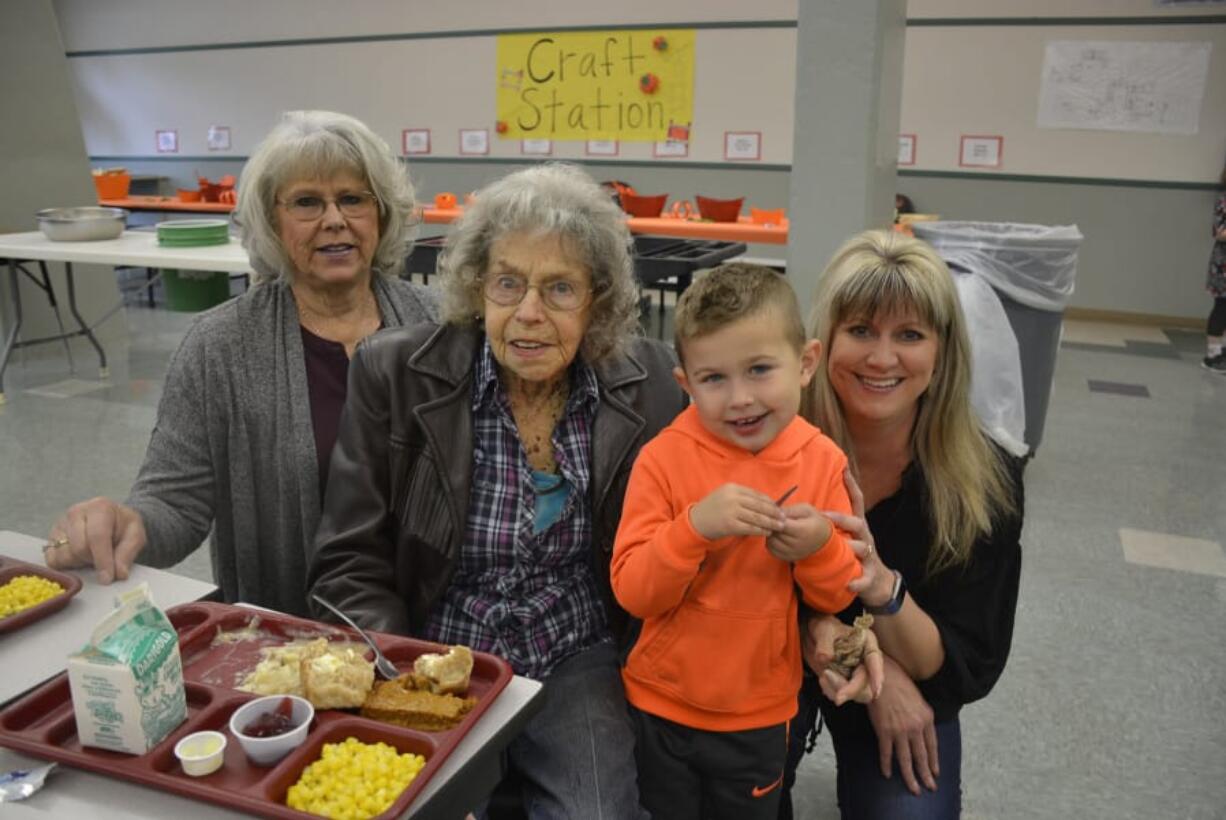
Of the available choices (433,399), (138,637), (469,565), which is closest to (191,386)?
(433,399)

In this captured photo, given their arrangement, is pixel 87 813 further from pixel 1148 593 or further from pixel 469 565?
pixel 1148 593

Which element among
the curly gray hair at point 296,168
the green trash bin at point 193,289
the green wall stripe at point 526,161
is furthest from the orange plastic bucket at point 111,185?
the curly gray hair at point 296,168

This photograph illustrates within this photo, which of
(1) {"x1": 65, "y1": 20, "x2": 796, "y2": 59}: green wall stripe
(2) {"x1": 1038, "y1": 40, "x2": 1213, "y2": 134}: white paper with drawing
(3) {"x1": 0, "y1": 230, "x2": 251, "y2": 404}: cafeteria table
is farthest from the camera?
(1) {"x1": 65, "y1": 20, "x2": 796, "y2": 59}: green wall stripe

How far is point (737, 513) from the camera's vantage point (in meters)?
1.15

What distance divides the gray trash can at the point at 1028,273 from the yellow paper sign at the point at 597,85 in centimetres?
461

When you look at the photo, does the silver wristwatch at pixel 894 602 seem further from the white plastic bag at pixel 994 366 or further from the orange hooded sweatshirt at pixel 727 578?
the white plastic bag at pixel 994 366

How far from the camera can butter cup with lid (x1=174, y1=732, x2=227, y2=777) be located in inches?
37.1

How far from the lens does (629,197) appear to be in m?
6.13

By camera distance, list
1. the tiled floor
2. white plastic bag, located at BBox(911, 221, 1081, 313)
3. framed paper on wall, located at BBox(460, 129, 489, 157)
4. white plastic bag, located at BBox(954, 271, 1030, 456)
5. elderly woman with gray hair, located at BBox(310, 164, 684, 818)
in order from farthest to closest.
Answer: framed paper on wall, located at BBox(460, 129, 489, 157) → white plastic bag, located at BBox(911, 221, 1081, 313) → white plastic bag, located at BBox(954, 271, 1030, 456) → the tiled floor → elderly woman with gray hair, located at BBox(310, 164, 684, 818)

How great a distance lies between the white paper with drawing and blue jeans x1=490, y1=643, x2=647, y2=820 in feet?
23.1

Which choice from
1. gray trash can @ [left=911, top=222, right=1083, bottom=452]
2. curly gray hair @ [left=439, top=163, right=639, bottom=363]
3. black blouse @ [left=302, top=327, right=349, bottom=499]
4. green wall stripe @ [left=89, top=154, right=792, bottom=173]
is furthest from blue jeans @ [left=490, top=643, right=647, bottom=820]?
green wall stripe @ [left=89, top=154, right=792, bottom=173]

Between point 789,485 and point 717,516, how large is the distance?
19cm

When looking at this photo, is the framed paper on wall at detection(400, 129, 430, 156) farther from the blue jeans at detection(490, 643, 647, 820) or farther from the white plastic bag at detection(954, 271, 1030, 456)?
the blue jeans at detection(490, 643, 647, 820)

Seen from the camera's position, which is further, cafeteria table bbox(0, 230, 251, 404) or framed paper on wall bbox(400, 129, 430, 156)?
framed paper on wall bbox(400, 129, 430, 156)
